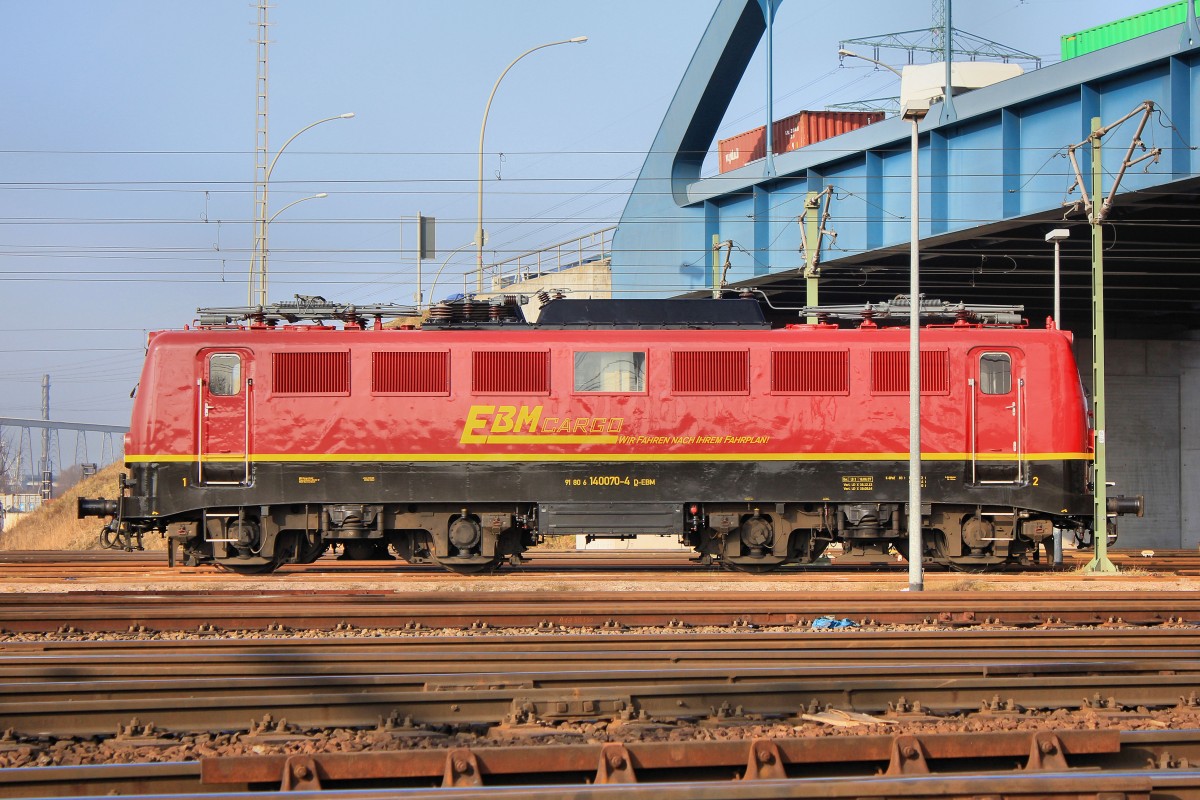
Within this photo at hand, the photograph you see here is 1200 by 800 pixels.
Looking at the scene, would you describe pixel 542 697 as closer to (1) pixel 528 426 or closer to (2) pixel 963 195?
(1) pixel 528 426

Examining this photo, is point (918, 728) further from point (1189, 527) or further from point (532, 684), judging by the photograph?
point (1189, 527)

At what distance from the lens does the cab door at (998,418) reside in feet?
63.6

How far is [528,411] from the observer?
63.8 feet

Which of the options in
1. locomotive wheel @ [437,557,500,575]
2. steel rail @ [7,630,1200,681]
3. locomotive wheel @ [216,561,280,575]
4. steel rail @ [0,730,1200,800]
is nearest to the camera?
steel rail @ [0,730,1200,800]

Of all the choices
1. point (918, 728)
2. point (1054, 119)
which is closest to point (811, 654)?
point (918, 728)

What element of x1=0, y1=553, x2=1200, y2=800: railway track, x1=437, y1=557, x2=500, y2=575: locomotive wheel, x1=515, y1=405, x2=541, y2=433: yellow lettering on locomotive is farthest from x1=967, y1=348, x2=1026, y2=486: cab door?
x1=437, y1=557, x2=500, y2=575: locomotive wheel

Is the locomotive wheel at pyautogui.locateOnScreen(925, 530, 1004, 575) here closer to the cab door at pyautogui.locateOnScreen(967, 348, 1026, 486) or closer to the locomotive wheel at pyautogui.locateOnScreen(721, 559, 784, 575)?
the cab door at pyautogui.locateOnScreen(967, 348, 1026, 486)

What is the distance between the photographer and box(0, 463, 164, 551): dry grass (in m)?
35.3

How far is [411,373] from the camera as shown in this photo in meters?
19.5

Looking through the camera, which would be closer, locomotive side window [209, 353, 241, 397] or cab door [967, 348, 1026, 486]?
cab door [967, 348, 1026, 486]

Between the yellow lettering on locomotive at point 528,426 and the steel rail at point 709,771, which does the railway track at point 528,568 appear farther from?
the steel rail at point 709,771

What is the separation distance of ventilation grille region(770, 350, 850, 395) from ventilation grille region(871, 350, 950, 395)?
0.53 m

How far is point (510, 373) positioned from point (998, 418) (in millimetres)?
8240

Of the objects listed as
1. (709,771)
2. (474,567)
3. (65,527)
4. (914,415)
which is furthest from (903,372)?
(65,527)
